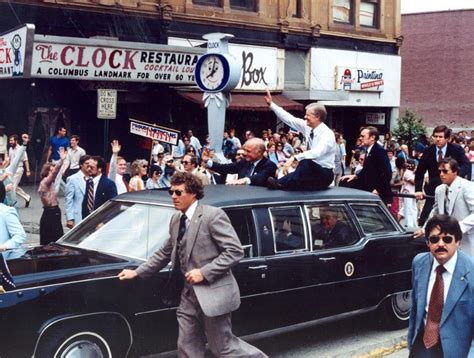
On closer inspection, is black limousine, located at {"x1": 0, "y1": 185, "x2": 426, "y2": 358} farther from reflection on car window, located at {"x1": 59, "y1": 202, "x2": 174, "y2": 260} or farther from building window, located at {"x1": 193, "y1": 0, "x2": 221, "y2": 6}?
building window, located at {"x1": 193, "y1": 0, "x2": 221, "y2": 6}

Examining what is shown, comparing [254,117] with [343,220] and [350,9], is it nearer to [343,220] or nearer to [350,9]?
[350,9]

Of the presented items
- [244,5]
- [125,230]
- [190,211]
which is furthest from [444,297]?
[244,5]

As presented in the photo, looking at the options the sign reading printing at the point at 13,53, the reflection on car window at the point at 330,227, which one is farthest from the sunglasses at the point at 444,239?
the sign reading printing at the point at 13,53

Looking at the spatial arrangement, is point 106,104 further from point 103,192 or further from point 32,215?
point 103,192

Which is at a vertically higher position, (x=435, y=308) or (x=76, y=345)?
(x=435, y=308)

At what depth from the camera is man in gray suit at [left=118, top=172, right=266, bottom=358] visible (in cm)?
538

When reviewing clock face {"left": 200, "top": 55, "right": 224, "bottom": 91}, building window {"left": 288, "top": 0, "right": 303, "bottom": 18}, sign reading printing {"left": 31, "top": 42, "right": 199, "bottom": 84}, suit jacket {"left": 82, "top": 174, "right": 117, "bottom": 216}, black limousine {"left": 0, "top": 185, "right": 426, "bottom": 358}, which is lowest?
black limousine {"left": 0, "top": 185, "right": 426, "bottom": 358}

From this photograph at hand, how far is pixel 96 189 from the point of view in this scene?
9.08 metres

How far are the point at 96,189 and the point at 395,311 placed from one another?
3741 mm

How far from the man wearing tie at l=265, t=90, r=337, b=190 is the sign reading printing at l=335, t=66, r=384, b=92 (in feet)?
71.2

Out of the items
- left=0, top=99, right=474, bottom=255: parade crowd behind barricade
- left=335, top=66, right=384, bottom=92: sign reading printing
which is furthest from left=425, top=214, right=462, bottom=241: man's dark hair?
left=335, top=66, right=384, bottom=92: sign reading printing

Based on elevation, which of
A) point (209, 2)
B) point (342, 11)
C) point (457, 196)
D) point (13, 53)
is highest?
point (342, 11)

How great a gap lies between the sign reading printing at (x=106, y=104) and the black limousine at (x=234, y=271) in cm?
745

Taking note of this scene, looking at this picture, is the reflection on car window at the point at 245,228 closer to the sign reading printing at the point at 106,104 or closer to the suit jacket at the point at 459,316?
the suit jacket at the point at 459,316
